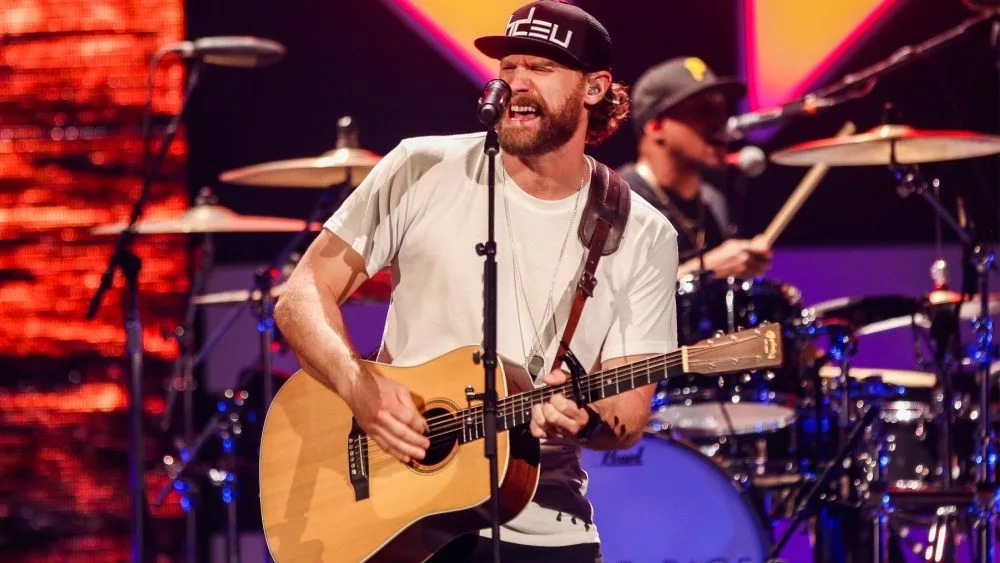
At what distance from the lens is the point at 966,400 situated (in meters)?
6.36

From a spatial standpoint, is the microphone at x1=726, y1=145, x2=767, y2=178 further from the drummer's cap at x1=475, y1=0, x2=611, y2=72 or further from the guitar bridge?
the guitar bridge

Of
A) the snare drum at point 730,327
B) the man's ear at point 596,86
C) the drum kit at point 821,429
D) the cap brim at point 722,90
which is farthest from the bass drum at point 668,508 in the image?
the cap brim at point 722,90

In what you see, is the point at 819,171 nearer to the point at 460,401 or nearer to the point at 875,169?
the point at 875,169

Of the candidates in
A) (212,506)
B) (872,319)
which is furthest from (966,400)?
(212,506)

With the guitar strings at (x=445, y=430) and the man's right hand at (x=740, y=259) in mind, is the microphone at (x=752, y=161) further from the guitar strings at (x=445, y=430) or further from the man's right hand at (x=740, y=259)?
the guitar strings at (x=445, y=430)

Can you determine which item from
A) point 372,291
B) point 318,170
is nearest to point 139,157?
point 318,170

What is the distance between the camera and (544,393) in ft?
11.2

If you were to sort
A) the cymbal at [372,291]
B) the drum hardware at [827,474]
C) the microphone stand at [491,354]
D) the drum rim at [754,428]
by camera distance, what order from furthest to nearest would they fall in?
1. the cymbal at [372,291]
2. the drum rim at [754,428]
3. the drum hardware at [827,474]
4. the microphone stand at [491,354]

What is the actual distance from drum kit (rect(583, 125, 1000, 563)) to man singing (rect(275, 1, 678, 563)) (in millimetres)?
1720

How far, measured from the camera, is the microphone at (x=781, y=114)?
18.7ft

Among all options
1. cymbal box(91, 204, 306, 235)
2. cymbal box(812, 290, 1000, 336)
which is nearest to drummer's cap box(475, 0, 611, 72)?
cymbal box(812, 290, 1000, 336)

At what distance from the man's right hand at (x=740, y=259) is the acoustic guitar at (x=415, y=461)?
270 centimetres

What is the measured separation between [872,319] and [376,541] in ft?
9.77

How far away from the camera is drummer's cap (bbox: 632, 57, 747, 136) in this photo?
269 inches
